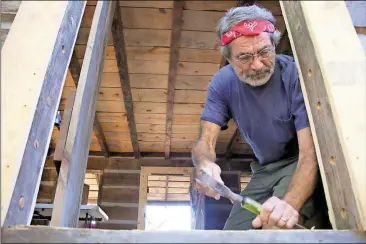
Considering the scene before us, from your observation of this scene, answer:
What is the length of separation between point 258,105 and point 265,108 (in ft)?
0.13

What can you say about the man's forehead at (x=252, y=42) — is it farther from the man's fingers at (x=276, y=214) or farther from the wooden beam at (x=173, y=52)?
the wooden beam at (x=173, y=52)

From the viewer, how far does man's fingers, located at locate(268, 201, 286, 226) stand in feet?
3.85

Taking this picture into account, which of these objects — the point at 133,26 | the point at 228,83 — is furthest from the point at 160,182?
the point at 228,83

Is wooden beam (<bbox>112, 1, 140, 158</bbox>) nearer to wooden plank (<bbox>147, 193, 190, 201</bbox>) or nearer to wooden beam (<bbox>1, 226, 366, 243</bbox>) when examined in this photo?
wooden beam (<bbox>1, 226, 366, 243</bbox>)

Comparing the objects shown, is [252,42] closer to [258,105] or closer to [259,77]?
[259,77]

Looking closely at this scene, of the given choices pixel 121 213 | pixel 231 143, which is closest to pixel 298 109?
pixel 231 143

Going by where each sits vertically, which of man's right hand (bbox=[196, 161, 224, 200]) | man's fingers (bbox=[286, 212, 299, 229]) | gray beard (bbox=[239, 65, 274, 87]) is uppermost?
gray beard (bbox=[239, 65, 274, 87])

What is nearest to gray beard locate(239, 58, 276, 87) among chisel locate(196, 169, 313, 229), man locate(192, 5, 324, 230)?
man locate(192, 5, 324, 230)

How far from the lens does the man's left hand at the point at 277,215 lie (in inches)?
46.4

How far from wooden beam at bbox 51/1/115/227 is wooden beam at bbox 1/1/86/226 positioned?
0.31 m

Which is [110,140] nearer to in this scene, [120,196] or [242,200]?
[120,196]

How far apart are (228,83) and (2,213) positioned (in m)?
1.22

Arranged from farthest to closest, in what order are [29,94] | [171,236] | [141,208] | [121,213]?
[121,213]
[141,208]
[29,94]
[171,236]

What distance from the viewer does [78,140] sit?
167 cm
